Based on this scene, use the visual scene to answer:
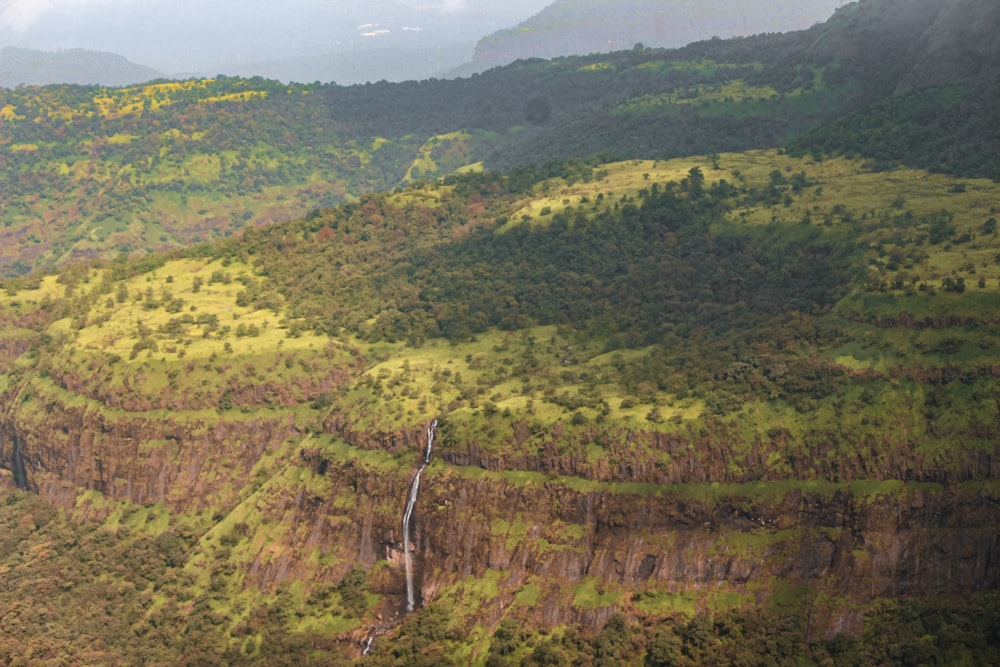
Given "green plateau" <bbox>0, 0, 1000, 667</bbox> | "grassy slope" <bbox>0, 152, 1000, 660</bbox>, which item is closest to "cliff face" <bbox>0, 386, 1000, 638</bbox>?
"green plateau" <bbox>0, 0, 1000, 667</bbox>

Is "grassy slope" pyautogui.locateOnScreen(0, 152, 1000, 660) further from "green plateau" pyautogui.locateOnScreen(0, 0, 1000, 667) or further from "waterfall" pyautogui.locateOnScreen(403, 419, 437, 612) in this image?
"waterfall" pyautogui.locateOnScreen(403, 419, 437, 612)

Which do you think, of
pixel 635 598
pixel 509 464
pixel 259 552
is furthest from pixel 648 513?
pixel 259 552

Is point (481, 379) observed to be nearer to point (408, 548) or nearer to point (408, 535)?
point (408, 535)

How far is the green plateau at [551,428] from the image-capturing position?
256 ft

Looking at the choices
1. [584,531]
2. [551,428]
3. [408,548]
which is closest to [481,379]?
[551,428]

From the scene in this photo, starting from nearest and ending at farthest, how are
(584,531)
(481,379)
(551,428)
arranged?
(584,531) < (551,428) < (481,379)

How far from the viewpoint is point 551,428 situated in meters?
87.8

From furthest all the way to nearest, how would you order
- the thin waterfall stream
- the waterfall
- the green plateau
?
the waterfall
the thin waterfall stream
the green plateau

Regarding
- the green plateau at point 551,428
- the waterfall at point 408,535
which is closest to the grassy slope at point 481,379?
the green plateau at point 551,428

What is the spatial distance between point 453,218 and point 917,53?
78042mm

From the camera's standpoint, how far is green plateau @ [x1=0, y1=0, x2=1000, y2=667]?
77938 millimetres

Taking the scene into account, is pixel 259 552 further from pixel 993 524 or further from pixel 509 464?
pixel 993 524

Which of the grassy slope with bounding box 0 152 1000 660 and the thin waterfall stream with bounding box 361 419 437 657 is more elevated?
the grassy slope with bounding box 0 152 1000 660

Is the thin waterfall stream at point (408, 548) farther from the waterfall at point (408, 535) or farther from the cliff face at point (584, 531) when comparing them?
the cliff face at point (584, 531)
